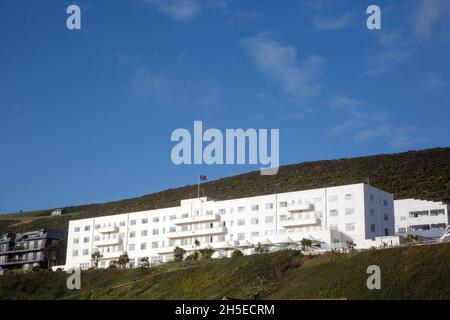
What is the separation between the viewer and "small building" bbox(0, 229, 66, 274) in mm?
128750

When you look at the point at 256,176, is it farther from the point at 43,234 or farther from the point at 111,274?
the point at 111,274

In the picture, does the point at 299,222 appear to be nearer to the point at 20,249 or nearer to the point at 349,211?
the point at 349,211

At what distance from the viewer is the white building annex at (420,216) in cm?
10069

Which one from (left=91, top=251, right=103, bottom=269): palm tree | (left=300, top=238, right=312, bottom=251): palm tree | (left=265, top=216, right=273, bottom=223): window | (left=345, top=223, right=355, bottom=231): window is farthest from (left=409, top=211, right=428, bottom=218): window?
(left=91, top=251, right=103, bottom=269): palm tree

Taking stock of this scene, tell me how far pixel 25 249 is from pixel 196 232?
48.3 meters

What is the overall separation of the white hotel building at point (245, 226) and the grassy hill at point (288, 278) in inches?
464

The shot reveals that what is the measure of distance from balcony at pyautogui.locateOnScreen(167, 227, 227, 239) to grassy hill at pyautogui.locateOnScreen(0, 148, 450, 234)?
46086 millimetres

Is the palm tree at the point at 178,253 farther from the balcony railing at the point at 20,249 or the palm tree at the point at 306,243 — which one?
the balcony railing at the point at 20,249

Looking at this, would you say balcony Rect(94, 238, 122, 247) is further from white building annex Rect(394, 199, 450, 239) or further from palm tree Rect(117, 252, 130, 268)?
white building annex Rect(394, 199, 450, 239)

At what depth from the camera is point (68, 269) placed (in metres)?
102

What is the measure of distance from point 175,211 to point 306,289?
51.9 meters

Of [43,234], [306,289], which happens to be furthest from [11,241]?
[306,289]

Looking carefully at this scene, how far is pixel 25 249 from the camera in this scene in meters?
130

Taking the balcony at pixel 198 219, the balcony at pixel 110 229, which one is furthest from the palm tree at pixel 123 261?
the balcony at pixel 110 229
